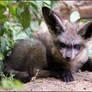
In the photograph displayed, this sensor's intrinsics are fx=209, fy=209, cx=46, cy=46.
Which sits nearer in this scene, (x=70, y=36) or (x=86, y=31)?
(x=70, y=36)

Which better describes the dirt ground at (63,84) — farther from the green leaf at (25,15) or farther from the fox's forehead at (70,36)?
the green leaf at (25,15)

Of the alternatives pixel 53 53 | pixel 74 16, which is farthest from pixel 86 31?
pixel 53 53

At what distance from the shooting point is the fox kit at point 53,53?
162 inches

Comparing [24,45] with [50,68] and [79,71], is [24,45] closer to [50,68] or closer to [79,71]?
[50,68]

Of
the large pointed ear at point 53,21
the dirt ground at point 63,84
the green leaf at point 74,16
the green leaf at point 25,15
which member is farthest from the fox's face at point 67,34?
the green leaf at point 25,15

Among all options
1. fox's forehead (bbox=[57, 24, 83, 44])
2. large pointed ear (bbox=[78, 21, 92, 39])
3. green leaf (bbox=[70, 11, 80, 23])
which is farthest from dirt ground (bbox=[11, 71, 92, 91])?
green leaf (bbox=[70, 11, 80, 23])

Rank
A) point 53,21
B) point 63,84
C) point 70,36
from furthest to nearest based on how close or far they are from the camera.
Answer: point 53,21, point 70,36, point 63,84

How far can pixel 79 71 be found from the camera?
15.1 ft

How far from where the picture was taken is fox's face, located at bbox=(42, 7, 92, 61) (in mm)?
4102

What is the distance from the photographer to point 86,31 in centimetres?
446

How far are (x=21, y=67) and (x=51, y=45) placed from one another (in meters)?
0.81

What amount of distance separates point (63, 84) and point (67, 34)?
44.9 inches

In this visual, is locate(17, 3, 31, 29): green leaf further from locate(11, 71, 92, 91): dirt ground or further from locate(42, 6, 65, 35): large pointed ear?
locate(42, 6, 65, 35): large pointed ear

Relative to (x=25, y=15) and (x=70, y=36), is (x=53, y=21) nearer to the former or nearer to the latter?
(x=70, y=36)
